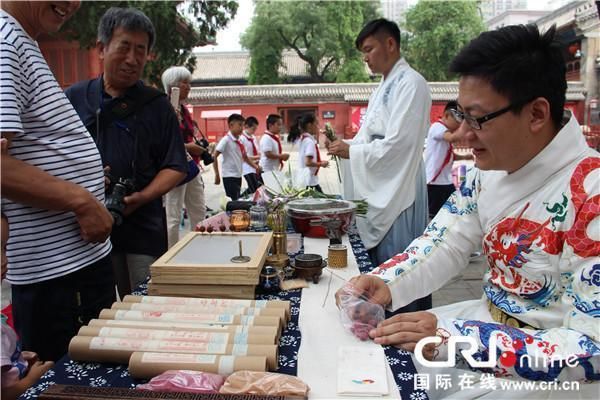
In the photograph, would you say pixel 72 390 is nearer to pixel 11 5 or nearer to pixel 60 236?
pixel 60 236

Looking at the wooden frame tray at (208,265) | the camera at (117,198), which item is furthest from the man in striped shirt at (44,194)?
the wooden frame tray at (208,265)

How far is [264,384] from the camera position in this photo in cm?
112

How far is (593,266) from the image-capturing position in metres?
1.20

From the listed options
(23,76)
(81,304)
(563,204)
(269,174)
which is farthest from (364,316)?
(269,174)

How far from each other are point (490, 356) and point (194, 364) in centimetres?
72

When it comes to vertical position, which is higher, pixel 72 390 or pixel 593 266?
pixel 593 266

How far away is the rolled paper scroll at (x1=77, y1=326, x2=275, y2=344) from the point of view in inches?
49.9

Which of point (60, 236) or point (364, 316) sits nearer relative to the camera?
point (364, 316)

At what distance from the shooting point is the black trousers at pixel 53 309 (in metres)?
1.64

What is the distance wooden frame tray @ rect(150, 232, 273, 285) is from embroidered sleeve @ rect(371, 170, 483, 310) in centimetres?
44

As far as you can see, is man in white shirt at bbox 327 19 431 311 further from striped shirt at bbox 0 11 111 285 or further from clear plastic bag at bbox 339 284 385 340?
striped shirt at bbox 0 11 111 285

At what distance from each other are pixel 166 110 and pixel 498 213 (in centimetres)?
157

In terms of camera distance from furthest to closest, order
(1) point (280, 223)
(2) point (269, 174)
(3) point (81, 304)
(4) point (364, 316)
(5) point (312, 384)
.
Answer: (2) point (269, 174) < (1) point (280, 223) < (3) point (81, 304) < (4) point (364, 316) < (5) point (312, 384)

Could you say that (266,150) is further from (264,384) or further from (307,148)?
(264,384)
